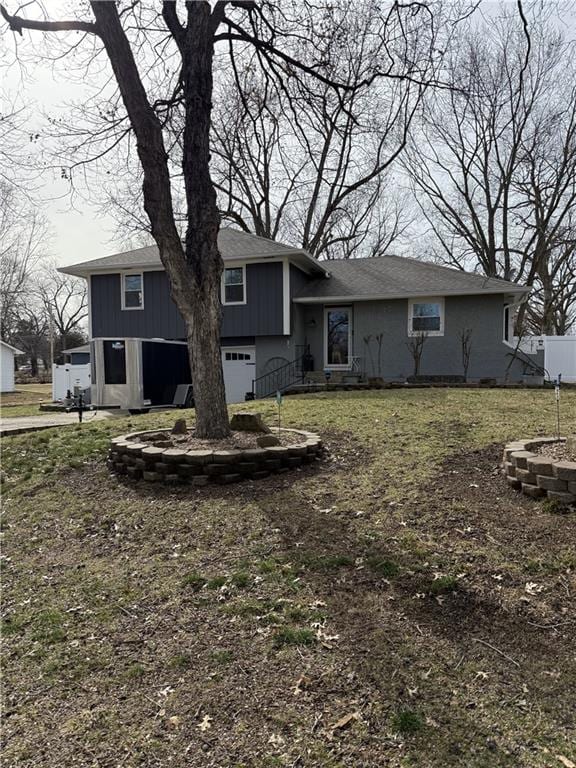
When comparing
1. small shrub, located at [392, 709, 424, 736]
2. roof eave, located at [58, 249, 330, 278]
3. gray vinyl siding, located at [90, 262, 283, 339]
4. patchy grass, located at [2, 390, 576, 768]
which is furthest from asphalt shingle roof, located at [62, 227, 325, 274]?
small shrub, located at [392, 709, 424, 736]

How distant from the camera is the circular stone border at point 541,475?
12.0 ft

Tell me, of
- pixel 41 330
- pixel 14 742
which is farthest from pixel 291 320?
pixel 41 330

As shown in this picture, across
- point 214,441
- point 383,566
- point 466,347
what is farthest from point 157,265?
point 383,566

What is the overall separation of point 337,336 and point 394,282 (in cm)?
227

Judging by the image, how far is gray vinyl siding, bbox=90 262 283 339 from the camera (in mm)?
14883

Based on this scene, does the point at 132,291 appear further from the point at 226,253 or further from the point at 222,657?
the point at 222,657

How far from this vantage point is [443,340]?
14500 mm

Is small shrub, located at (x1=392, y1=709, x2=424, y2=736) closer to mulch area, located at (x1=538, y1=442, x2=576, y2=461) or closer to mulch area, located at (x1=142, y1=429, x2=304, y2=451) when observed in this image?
mulch area, located at (x1=538, y1=442, x2=576, y2=461)

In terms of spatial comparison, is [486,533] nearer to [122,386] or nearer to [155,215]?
[155,215]

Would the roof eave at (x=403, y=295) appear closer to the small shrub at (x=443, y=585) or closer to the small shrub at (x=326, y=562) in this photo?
the small shrub at (x=326, y=562)

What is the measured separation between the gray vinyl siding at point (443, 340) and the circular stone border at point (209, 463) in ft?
32.6

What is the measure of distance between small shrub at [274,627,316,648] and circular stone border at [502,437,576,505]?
7.07 feet

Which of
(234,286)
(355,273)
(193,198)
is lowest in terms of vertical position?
(193,198)

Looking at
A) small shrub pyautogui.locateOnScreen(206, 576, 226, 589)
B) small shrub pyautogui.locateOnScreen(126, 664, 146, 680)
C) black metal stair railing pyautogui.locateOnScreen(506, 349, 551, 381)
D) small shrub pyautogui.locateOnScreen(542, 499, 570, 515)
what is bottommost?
small shrub pyautogui.locateOnScreen(126, 664, 146, 680)
